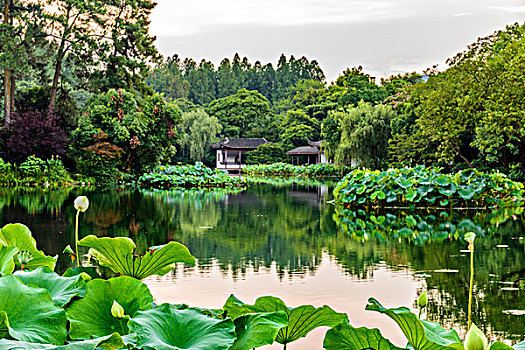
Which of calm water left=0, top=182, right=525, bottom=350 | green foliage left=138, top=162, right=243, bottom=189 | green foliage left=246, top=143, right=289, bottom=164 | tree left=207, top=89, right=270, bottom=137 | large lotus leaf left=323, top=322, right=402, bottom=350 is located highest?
tree left=207, top=89, right=270, bottom=137

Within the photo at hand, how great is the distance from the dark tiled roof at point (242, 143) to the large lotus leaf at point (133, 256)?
40.9m

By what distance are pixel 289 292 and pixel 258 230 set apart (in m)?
4.12

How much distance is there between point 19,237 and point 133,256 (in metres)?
0.68

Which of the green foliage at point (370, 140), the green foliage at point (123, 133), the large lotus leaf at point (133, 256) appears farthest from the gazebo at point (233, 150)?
the large lotus leaf at point (133, 256)

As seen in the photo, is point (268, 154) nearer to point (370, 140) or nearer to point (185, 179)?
point (370, 140)

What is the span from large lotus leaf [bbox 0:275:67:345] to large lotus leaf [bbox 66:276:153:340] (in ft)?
0.42

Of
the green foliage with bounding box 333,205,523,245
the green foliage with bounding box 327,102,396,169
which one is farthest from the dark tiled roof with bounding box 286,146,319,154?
the green foliage with bounding box 333,205,523,245

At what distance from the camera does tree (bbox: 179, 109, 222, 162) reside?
132 ft

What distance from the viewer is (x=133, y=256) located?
1831 mm

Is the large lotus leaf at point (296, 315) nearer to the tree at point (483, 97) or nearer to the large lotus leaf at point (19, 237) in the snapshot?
the large lotus leaf at point (19, 237)

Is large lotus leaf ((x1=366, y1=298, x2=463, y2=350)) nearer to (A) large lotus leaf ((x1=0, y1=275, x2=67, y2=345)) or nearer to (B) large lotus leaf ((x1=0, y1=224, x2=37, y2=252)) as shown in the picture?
(A) large lotus leaf ((x1=0, y1=275, x2=67, y2=345))

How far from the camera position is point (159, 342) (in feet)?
3.61

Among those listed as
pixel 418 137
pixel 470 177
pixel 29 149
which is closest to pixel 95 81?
pixel 29 149

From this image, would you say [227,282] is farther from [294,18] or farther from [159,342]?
[294,18]
